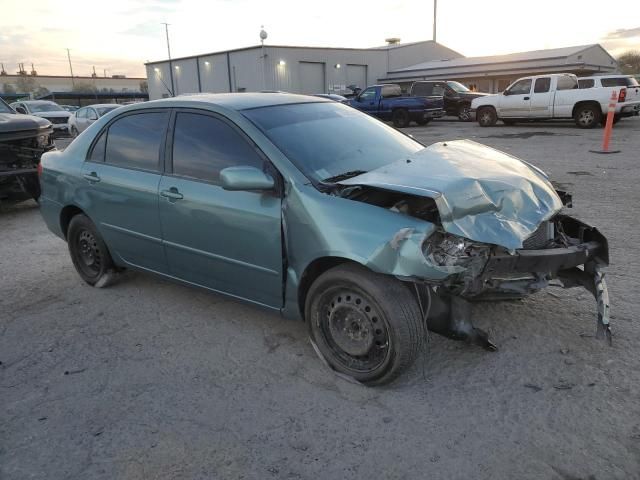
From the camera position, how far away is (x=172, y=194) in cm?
367

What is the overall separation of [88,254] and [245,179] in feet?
7.98

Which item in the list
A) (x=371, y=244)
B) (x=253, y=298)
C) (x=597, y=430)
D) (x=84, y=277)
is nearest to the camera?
(x=597, y=430)

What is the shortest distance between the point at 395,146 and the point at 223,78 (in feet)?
129

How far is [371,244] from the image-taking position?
2732mm

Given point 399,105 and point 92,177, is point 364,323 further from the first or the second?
point 399,105

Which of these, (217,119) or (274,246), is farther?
(217,119)

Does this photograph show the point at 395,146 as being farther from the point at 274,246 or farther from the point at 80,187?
the point at 80,187

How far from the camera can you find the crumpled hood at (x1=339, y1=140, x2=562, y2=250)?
8.88 ft

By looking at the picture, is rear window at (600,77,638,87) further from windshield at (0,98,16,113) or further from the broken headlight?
the broken headlight

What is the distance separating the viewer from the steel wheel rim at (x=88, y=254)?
15.1 ft

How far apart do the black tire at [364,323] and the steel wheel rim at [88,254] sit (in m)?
→ 2.42

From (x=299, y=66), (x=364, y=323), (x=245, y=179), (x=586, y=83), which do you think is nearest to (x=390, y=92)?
(x=586, y=83)

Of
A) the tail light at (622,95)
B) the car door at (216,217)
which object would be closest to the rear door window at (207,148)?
the car door at (216,217)

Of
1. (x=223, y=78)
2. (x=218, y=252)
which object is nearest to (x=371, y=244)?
(x=218, y=252)
